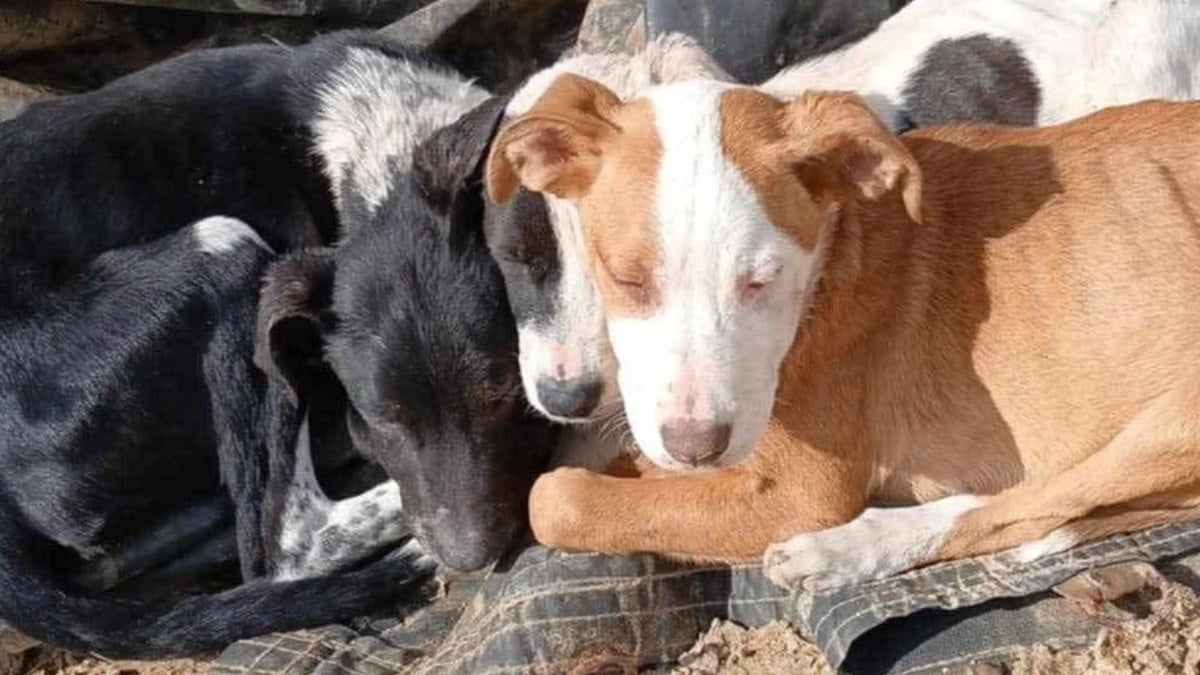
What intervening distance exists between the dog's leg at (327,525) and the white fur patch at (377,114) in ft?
2.65

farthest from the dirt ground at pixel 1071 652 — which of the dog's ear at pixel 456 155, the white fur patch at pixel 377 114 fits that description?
the white fur patch at pixel 377 114

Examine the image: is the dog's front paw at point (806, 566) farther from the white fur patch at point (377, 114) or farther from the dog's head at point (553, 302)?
the white fur patch at point (377, 114)

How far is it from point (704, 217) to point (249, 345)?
5.80 ft

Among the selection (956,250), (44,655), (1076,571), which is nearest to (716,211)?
(956,250)

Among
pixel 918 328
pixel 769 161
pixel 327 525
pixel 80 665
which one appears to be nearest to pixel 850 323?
pixel 918 328

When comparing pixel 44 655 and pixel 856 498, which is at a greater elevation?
pixel 856 498

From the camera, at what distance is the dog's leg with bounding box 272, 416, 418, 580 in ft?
15.8

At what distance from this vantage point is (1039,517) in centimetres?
400

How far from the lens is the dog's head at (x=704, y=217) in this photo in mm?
3588

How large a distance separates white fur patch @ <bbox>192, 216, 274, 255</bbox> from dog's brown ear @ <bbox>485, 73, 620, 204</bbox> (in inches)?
48.2

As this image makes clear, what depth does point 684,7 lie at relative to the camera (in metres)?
5.41

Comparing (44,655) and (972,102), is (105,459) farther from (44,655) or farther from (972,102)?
(972,102)

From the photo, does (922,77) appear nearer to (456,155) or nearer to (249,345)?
(456,155)

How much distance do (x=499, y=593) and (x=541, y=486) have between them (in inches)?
12.3
